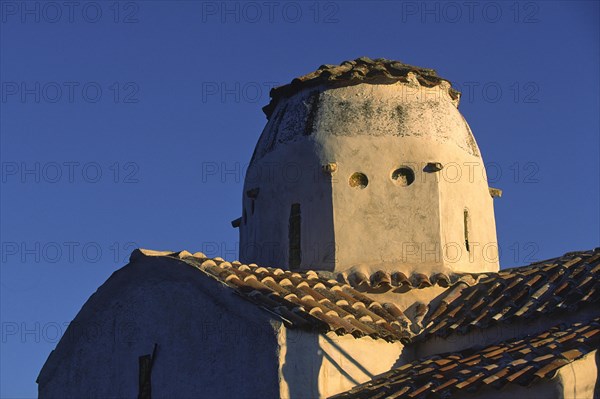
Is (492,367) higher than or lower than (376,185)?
lower

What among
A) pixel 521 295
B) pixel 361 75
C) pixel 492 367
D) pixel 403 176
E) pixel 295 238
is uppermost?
pixel 361 75

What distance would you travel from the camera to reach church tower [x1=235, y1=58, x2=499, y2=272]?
50.7 feet

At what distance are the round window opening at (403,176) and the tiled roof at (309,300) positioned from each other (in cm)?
217

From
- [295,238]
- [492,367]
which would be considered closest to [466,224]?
[295,238]

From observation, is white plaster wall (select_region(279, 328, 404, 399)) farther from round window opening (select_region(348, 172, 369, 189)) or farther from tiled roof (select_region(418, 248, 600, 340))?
round window opening (select_region(348, 172, 369, 189))

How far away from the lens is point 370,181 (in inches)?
619

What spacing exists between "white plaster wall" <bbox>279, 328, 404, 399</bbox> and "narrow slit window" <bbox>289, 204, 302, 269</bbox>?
2696 millimetres

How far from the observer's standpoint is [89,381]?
14.4 meters

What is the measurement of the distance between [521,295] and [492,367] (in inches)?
107

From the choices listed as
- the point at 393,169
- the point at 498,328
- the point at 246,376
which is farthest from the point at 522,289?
the point at 246,376

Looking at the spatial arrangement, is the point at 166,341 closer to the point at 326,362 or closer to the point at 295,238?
the point at 326,362

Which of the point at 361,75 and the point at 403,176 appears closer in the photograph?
the point at 403,176

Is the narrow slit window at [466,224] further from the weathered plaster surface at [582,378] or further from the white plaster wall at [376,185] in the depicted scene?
the weathered plaster surface at [582,378]

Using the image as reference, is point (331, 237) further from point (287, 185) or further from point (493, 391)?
point (493, 391)
